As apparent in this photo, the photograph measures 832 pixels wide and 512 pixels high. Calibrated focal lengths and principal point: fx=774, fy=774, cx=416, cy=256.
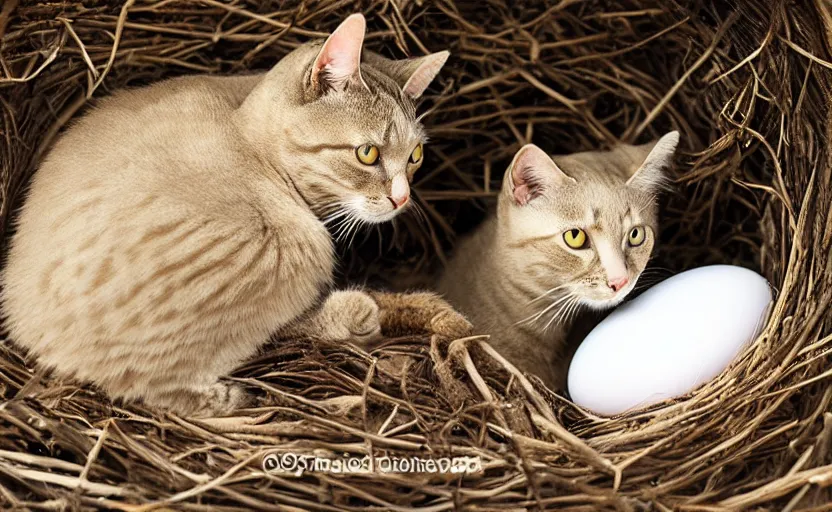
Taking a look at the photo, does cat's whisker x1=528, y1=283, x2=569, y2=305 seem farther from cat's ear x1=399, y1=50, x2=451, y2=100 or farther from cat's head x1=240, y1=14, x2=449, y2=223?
cat's ear x1=399, y1=50, x2=451, y2=100

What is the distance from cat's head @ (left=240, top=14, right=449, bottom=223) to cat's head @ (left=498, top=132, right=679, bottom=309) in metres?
0.34

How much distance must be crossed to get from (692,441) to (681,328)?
261 millimetres

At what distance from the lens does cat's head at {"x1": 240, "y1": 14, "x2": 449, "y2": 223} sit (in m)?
1.90

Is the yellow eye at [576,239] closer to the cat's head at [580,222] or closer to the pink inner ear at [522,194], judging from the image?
the cat's head at [580,222]

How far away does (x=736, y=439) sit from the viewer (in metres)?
1.63

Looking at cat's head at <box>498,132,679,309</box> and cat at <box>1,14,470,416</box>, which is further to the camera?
cat's head at <box>498,132,679,309</box>

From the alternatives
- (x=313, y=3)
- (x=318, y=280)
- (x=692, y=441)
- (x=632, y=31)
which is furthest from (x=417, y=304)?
(x=632, y=31)

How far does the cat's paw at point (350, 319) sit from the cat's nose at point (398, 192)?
256 mm

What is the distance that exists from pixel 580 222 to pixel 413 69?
23.9 inches

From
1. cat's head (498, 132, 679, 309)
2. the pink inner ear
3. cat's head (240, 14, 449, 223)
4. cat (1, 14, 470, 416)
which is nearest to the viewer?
cat (1, 14, 470, 416)

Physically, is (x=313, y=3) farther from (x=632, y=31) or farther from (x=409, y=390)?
(x=409, y=390)

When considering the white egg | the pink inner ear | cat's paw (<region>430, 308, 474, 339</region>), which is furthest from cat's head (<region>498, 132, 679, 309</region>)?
cat's paw (<region>430, 308, 474, 339</region>)

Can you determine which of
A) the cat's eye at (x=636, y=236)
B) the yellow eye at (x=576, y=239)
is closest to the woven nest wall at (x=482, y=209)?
the cat's eye at (x=636, y=236)

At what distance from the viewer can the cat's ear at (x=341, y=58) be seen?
1766 mm
